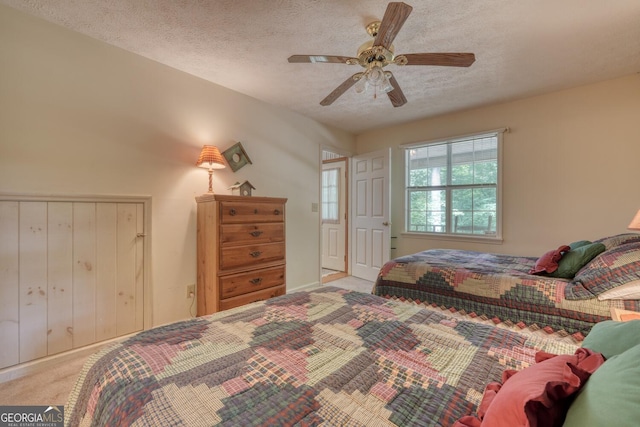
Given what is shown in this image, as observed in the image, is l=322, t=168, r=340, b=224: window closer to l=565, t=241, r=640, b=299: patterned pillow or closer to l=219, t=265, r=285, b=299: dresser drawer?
l=219, t=265, r=285, b=299: dresser drawer

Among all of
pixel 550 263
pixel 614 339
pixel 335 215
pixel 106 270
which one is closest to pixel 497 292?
pixel 550 263

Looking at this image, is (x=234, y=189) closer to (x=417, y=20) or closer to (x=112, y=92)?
(x=112, y=92)

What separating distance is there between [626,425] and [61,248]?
Answer: 2831 mm

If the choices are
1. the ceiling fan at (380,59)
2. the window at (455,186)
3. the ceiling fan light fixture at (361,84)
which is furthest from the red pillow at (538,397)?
the window at (455,186)

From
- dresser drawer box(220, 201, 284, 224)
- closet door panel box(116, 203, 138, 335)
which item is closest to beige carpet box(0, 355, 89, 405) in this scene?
closet door panel box(116, 203, 138, 335)

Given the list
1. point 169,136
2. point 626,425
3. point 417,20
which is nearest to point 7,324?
point 169,136

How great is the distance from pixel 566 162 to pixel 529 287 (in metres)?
2.13

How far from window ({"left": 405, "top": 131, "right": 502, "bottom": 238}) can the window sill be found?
53mm

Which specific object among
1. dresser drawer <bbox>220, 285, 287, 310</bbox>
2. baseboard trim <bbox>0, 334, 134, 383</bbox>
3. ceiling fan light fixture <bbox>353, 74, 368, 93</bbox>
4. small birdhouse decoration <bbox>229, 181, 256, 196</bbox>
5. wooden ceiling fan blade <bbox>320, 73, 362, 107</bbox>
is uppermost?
wooden ceiling fan blade <bbox>320, 73, 362, 107</bbox>

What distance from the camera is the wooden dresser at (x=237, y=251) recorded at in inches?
96.7

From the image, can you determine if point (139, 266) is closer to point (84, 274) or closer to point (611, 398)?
point (84, 274)

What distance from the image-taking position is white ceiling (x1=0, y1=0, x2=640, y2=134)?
182 centimetres

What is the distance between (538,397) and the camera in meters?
0.55

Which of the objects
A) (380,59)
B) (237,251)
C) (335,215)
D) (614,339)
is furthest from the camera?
(335,215)
